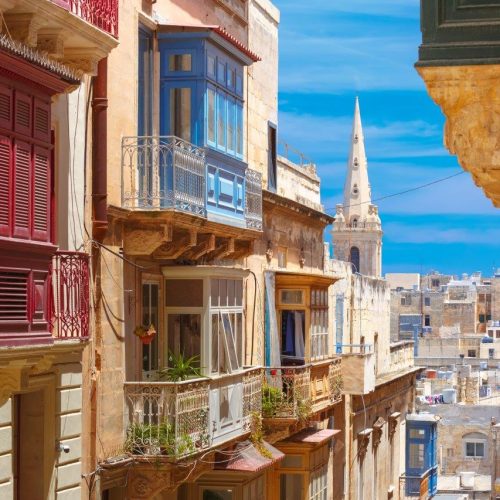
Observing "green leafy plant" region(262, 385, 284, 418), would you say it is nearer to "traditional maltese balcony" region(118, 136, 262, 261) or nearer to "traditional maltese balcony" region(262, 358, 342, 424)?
"traditional maltese balcony" region(262, 358, 342, 424)

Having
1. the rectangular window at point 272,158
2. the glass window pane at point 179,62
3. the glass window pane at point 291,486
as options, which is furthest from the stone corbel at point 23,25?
A: the glass window pane at point 291,486

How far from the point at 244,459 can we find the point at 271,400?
2047 mm

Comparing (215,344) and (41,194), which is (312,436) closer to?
(215,344)

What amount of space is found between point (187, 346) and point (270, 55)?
754 centimetres

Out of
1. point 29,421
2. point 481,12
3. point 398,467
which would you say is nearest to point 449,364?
point 398,467

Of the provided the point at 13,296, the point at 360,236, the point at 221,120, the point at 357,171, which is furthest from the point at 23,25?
the point at 360,236

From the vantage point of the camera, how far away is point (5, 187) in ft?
34.8

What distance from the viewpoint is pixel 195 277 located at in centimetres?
1678

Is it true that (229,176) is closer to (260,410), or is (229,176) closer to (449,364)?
(260,410)

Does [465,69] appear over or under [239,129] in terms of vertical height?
under

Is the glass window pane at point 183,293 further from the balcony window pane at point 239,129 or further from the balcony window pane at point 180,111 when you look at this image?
the balcony window pane at point 239,129

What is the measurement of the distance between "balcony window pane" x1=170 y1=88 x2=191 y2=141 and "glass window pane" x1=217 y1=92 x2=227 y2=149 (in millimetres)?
681

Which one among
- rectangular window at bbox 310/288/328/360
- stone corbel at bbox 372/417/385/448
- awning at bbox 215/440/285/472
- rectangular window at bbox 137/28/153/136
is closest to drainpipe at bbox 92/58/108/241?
rectangular window at bbox 137/28/153/136

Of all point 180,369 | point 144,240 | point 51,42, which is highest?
point 51,42
